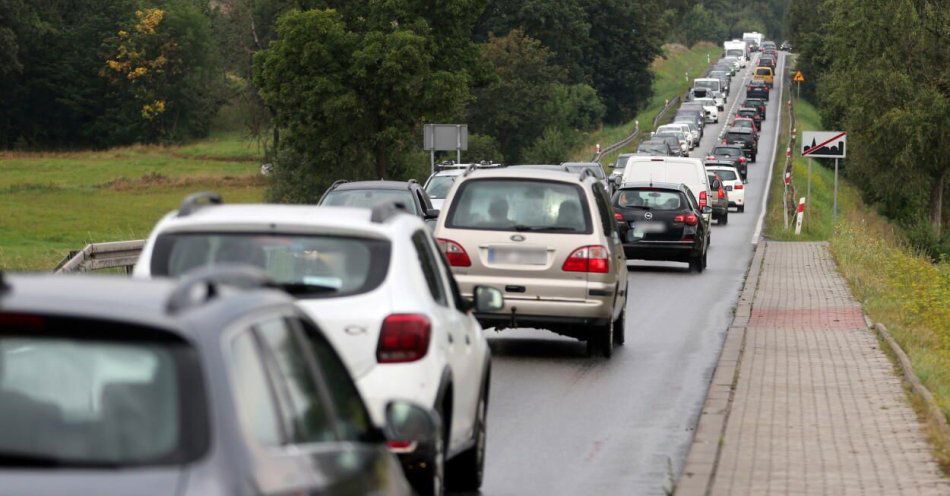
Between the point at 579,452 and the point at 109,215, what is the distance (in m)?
59.5

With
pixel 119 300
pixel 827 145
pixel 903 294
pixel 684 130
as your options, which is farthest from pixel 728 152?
pixel 119 300

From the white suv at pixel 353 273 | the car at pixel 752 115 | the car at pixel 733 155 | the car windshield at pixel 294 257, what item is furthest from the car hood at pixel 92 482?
the car at pixel 752 115

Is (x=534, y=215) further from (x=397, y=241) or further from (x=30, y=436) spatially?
(x=30, y=436)

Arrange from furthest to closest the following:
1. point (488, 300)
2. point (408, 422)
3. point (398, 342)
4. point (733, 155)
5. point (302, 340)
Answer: point (733, 155)
point (488, 300)
point (398, 342)
point (408, 422)
point (302, 340)

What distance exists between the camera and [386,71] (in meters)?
64.2

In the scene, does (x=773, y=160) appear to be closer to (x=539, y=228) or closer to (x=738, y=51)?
(x=539, y=228)

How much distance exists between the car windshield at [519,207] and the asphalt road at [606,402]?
1.29m

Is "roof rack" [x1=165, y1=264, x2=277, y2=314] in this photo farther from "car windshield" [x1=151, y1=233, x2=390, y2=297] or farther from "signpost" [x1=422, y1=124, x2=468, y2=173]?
"signpost" [x1=422, y1=124, x2=468, y2=173]

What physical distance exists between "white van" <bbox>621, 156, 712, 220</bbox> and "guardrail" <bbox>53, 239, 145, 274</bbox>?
49.6 feet

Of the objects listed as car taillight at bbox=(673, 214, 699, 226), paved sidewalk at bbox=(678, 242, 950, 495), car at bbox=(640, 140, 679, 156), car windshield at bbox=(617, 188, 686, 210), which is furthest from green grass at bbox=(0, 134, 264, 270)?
paved sidewalk at bbox=(678, 242, 950, 495)

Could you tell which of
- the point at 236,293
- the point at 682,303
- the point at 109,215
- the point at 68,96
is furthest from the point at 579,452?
the point at 68,96

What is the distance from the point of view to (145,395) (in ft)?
12.5

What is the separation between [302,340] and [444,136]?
4181 cm

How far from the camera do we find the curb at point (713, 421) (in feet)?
31.2
